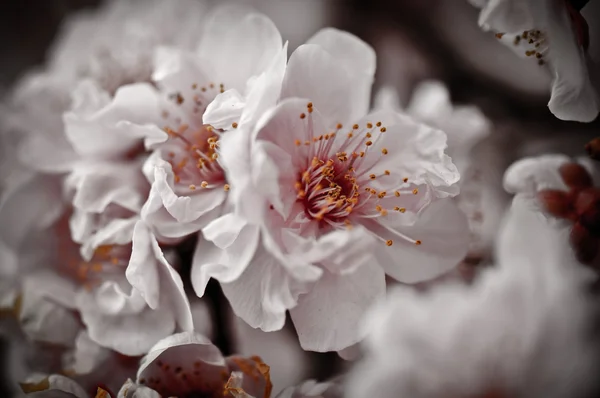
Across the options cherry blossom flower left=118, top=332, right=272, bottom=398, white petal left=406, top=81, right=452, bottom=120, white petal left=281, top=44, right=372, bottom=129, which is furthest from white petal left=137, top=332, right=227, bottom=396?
white petal left=406, top=81, right=452, bottom=120

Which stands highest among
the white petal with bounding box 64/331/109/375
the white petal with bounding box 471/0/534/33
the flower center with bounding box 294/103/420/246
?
the white petal with bounding box 471/0/534/33

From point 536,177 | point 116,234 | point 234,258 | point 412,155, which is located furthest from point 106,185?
point 536,177

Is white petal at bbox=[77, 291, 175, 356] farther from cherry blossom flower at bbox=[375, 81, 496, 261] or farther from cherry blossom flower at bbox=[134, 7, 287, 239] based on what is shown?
cherry blossom flower at bbox=[375, 81, 496, 261]

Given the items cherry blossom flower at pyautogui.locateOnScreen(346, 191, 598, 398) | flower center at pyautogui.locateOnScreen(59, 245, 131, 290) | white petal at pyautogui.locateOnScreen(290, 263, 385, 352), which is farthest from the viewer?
flower center at pyautogui.locateOnScreen(59, 245, 131, 290)

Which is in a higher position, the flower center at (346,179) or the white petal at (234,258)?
→ the flower center at (346,179)

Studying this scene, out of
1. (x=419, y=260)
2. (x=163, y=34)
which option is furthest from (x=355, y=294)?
(x=163, y=34)

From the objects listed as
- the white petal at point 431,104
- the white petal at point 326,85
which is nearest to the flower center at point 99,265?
the white petal at point 326,85

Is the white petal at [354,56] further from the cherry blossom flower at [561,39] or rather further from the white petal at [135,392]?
the white petal at [135,392]
